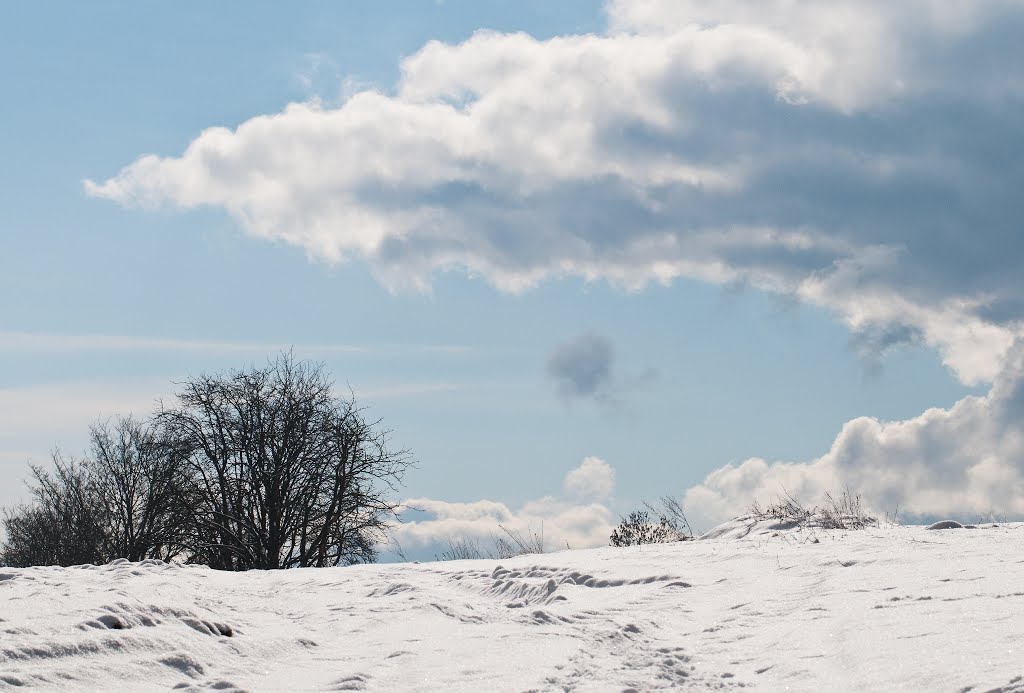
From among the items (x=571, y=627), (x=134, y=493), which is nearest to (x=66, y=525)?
(x=134, y=493)

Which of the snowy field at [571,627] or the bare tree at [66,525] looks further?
the bare tree at [66,525]

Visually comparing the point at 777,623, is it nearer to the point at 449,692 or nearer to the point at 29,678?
the point at 449,692

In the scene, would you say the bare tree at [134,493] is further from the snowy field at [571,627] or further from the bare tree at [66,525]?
the snowy field at [571,627]

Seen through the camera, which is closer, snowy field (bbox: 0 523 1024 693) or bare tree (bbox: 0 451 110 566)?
snowy field (bbox: 0 523 1024 693)

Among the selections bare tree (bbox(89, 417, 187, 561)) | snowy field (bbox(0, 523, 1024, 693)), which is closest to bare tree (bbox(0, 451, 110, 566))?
bare tree (bbox(89, 417, 187, 561))

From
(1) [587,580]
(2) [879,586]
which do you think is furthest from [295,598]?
(2) [879,586]

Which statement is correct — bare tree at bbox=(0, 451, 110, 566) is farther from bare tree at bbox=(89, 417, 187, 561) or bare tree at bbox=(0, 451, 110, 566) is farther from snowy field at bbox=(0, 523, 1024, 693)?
snowy field at bbox=(0, 523, 1024, 693)

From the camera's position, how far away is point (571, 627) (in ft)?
21.3

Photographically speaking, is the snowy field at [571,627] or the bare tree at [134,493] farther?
the bare tree at [134,493]

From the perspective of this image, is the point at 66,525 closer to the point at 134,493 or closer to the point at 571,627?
the point at 134,493

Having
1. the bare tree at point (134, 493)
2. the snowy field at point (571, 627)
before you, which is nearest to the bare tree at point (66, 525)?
the bare tree at point (134, 493)

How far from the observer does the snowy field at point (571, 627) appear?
5113 millimetres

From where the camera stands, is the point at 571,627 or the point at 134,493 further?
the point at 134,493

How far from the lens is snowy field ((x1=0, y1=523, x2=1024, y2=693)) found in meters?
5.11
